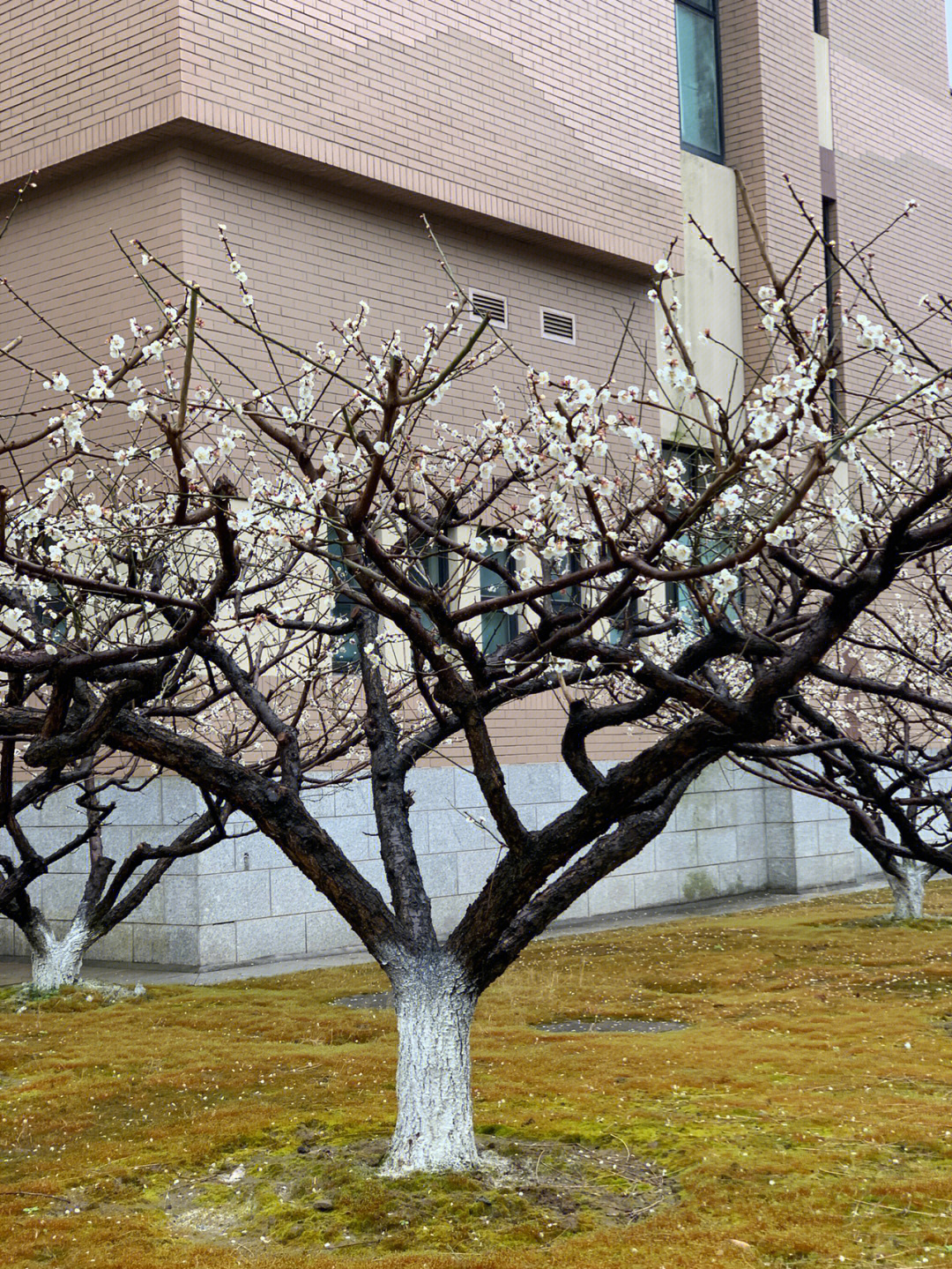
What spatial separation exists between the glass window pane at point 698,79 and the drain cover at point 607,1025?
45.8 feet

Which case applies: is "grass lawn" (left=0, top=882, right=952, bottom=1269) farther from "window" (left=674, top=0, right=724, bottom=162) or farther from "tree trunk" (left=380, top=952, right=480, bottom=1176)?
"window" (left=674, top=0, right=724, bottom=162)

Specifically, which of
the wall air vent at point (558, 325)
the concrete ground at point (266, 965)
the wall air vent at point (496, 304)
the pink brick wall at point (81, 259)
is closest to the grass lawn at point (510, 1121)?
the concrete ground at point (266, 965)

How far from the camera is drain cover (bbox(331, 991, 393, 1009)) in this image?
1118cm

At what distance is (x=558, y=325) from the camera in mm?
17344

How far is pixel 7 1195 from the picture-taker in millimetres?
6176

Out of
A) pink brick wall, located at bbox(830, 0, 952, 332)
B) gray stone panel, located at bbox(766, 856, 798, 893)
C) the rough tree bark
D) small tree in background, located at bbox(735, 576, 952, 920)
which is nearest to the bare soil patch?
small tree in background, located at bbox(735, 576, 952, 920)

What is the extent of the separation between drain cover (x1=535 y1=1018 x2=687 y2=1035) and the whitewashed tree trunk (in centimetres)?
381

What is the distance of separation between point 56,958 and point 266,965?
2505 millimetres

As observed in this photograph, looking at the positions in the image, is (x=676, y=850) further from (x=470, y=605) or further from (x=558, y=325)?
(x=470, y=605)

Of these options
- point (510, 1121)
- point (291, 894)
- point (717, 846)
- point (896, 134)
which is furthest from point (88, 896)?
point (896, 134)

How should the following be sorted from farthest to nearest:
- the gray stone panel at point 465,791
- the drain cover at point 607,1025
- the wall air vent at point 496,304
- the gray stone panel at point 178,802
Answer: the wall air vent at point 496,304 → the gray stone panel at point 465,791 → the gray stone panel at point 178,802 → the drain cover at point 607,1025

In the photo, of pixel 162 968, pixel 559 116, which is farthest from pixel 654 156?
pixel 162 968

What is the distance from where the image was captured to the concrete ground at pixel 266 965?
41.5 feet

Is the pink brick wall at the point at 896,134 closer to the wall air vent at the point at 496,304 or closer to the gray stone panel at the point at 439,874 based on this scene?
the wall air vent at the point at 496,304
